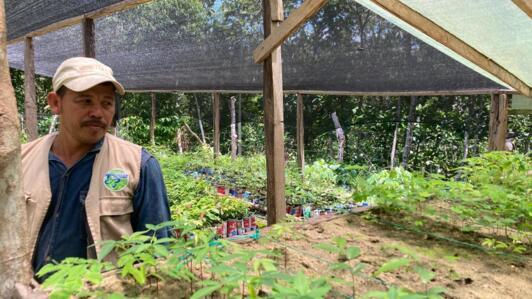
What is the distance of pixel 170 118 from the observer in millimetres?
14234

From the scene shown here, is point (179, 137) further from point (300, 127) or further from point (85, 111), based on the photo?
point (85, 111)

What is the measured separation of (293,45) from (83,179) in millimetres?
3862

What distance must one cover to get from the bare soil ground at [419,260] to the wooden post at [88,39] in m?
2.96

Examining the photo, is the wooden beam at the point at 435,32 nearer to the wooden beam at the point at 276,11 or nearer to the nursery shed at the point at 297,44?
the nursery shed at the point at 297,44

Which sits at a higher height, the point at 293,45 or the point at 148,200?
the point at 293,45

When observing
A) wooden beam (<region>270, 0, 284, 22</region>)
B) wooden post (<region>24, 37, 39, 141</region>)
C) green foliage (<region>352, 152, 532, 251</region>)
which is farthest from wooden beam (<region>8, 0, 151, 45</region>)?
green foliage (<region>352, 152, 532, 251</region>)

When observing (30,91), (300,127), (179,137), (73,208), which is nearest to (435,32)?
(73,208)

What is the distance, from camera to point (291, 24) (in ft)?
7.91

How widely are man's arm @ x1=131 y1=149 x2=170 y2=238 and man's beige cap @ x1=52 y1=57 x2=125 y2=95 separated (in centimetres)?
35

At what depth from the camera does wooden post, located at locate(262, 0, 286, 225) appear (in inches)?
102

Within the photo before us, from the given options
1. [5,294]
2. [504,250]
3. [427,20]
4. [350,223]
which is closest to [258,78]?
[427,20]

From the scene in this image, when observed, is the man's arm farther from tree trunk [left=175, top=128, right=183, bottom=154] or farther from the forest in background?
tree trunk [left=175, top=128, right=183, bottom=154]

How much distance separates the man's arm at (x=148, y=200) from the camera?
5.18 feet

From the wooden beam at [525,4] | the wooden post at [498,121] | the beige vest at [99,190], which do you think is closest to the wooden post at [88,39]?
the beige vest at [99,190]
